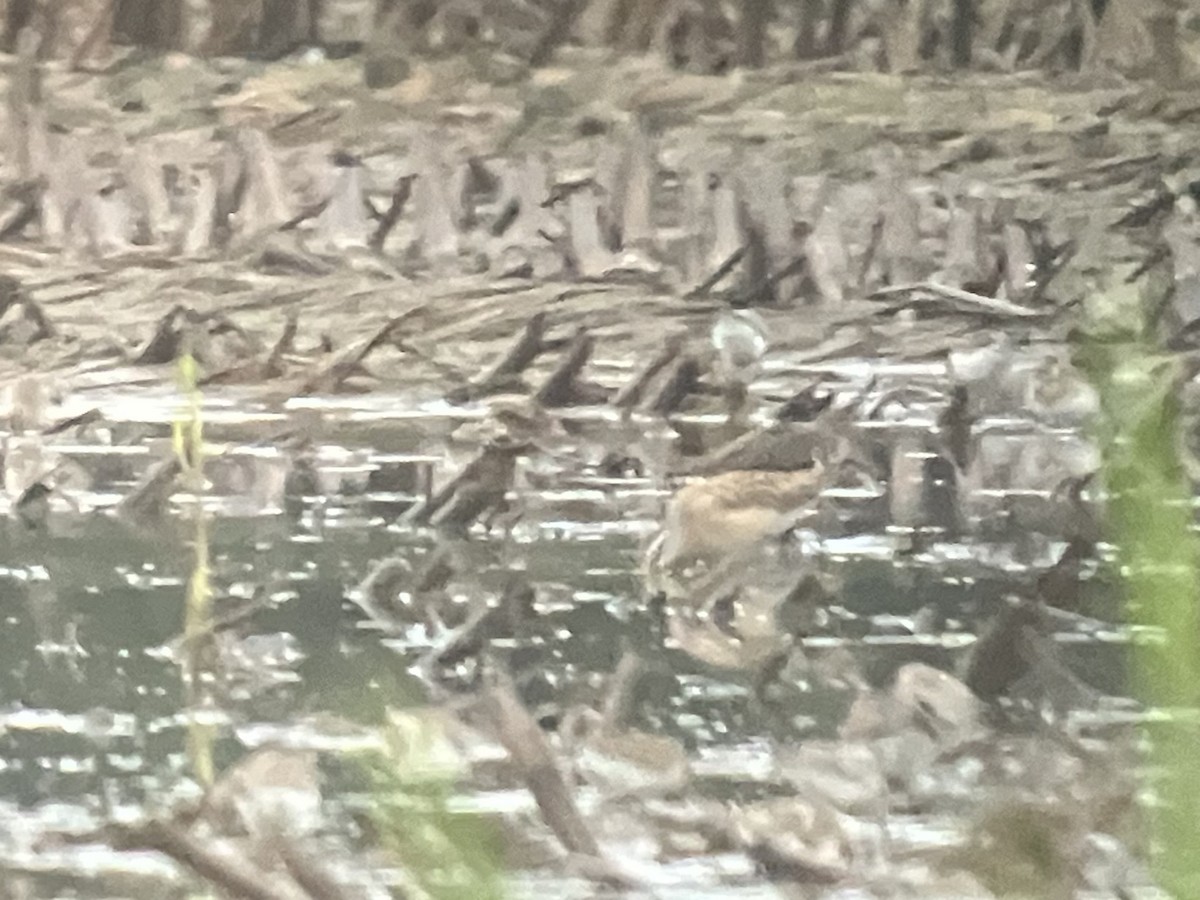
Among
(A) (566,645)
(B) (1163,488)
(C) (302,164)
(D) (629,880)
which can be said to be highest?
(C) (302,164)

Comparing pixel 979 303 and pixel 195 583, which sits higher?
pixel 979 303

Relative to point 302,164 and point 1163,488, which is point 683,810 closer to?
point 1163,488

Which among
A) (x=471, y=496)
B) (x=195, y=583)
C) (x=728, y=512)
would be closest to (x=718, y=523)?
(x=728, y=512)

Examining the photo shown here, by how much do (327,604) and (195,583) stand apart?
3.2 inches

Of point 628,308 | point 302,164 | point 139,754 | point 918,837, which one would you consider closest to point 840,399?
point 628,308

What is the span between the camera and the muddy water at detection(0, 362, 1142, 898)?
2.79ft

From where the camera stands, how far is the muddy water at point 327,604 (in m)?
0.85

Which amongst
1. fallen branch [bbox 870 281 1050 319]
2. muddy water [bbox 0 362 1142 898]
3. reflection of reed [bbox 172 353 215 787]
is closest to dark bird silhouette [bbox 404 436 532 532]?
muddy water [bbox 0 362 1142 898]

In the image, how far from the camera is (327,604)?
875 mm

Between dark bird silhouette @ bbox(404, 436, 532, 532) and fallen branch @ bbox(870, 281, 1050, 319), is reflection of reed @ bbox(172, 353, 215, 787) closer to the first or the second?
dark bird silhouette @ bbox(404, 436, 532, 532)

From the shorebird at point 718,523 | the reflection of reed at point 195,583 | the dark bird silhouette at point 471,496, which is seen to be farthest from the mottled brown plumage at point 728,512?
the reflection of reed at point 195,583

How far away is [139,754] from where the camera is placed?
85cm

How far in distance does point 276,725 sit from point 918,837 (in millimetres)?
384

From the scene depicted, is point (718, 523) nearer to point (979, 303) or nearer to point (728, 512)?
point (728, 512)
